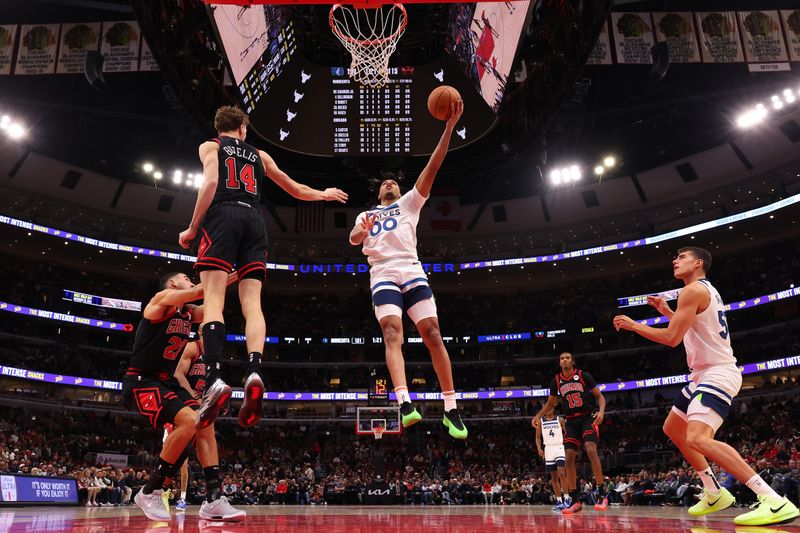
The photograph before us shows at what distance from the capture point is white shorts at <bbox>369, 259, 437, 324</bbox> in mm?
5711

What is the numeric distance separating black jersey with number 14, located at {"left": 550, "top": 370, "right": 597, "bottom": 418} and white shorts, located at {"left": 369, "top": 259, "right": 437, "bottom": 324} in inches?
215

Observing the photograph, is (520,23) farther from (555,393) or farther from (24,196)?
(24,196)

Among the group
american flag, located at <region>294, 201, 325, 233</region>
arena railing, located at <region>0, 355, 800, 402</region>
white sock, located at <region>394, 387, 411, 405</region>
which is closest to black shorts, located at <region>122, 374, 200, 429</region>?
white sock, located at <region>394, 387, 411, 405</region>

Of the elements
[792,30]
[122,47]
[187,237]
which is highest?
[122,47]

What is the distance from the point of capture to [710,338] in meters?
5.84

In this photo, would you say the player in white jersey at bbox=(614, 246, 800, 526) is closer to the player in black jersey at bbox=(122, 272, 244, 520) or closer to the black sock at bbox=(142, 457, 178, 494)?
the player in black jersey at bbox=(122, 272, 244, 520)

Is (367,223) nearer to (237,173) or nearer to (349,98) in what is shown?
(237,173)

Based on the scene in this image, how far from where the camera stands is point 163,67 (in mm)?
16000

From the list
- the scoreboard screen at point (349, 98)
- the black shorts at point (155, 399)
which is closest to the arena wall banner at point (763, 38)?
the scoreboard screen at point (349, 98)

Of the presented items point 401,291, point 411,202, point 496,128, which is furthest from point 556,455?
point 496,128

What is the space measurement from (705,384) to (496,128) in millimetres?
17583

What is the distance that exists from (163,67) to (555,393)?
12.7m

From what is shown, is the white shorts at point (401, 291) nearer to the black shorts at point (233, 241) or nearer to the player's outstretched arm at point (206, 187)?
the black shorts at point (233, 241)

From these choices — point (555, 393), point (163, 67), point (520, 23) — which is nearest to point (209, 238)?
point (555, 393)
